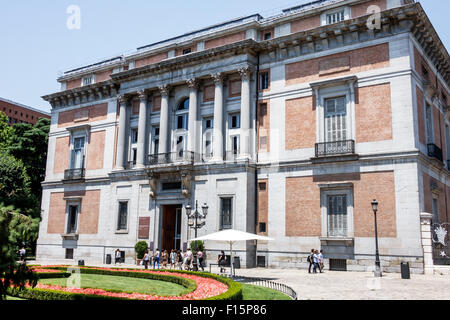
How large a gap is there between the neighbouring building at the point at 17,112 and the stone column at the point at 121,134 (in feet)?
168

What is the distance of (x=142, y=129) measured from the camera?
1372 inches

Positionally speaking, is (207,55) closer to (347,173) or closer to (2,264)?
(347,173)

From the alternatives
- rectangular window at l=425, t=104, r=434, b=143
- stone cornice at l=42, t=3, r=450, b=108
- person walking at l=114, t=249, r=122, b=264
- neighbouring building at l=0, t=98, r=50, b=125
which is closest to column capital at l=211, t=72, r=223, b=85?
stone cornice at l=42, t=3, r=450, b=108

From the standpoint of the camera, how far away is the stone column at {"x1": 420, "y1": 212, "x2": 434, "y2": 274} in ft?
74.6

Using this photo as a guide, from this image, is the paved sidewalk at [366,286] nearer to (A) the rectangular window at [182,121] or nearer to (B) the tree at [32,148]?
(A) the rectangular window at [182,121]

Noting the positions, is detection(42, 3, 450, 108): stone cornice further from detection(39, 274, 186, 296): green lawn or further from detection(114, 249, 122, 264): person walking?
detection(39, 274, 186, 296): green lawn

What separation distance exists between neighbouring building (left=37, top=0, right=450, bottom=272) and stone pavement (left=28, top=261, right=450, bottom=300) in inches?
93.2

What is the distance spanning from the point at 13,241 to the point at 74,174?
107 ft

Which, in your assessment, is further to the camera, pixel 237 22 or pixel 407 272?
pixel 237 22

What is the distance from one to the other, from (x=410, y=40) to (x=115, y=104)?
81.6ft

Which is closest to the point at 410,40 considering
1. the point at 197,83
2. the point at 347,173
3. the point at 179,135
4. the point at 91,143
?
the point at 347,173

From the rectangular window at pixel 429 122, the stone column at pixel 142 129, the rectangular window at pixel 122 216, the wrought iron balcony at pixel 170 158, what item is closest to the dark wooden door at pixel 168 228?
the wrought iron balcony at pixel 170 158

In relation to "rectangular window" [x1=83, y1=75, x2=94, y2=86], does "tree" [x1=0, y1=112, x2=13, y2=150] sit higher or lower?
lower

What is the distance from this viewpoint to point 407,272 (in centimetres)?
2122
